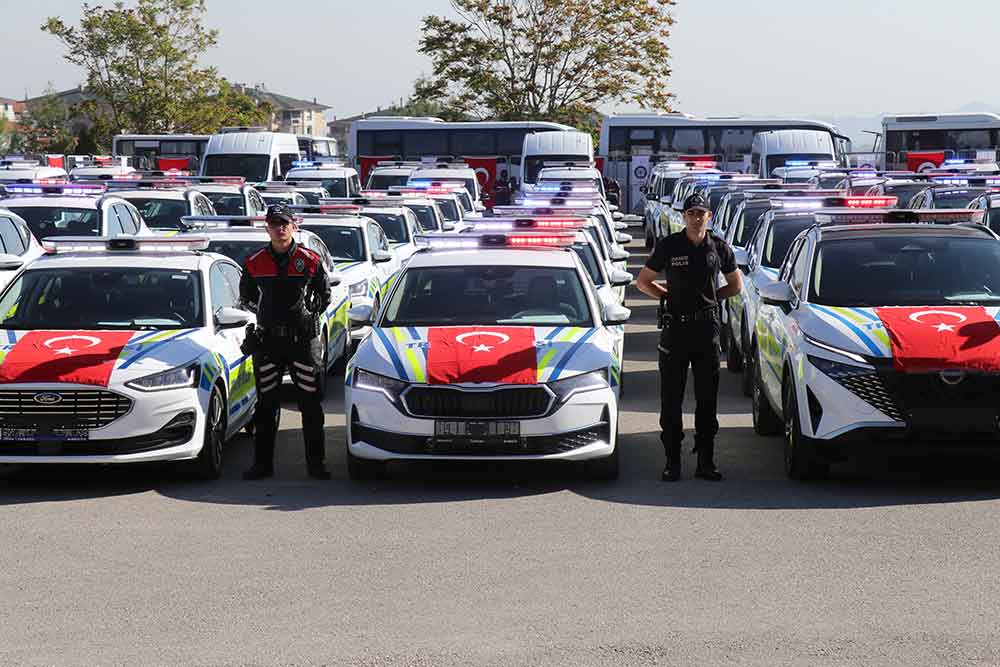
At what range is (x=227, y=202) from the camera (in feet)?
86.6

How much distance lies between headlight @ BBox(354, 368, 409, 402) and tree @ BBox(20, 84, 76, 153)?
91.6 meters

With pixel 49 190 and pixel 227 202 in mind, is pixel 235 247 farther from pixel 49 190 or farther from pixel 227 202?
pixel 227 202

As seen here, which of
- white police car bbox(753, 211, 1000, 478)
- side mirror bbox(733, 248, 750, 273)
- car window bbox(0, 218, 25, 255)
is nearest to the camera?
white police car bbox(753, 211, 1000, 478)

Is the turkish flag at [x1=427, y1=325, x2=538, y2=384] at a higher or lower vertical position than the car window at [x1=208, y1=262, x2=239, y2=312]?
lower

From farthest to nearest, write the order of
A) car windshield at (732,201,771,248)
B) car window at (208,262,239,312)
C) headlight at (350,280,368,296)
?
car windshield at (732,201,771,248) → headlight at (350,280,368,296) → car window at (208,262,239,312)

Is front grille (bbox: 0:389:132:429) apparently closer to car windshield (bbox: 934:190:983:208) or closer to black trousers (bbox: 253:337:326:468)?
black trousers (bbox: 253:337:326:468)

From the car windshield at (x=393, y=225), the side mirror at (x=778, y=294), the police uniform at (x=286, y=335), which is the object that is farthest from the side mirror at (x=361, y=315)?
the car windshield at (x=393, y=225)

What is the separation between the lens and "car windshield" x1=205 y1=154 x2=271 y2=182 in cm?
4753

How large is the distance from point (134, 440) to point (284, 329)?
4.04ft

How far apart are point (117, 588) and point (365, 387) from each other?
2.76 meters

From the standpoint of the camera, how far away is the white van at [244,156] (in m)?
47.6

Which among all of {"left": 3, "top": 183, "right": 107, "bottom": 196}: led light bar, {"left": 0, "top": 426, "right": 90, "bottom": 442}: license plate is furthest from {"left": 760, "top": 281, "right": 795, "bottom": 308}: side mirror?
{"left": 3, "top": 183, "right": 107, "bottom": 196}: led light bar

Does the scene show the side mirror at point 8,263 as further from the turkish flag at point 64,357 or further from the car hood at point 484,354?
the car hood at point 484,354

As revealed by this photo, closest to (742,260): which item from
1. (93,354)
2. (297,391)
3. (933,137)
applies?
(297,391)
